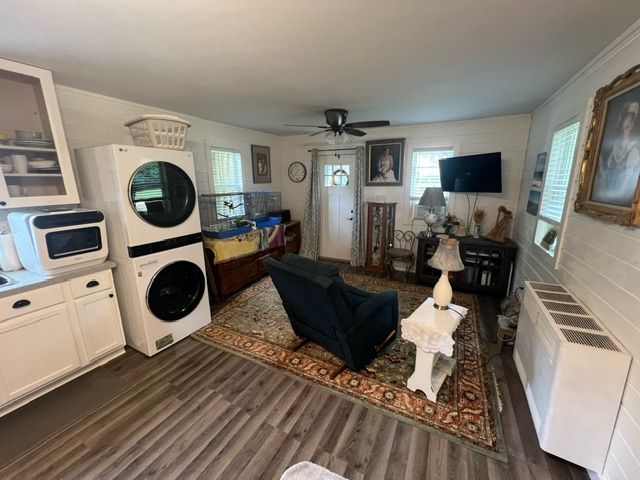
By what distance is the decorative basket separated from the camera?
2.35 m

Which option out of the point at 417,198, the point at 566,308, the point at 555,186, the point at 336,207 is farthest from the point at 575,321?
the point at 336,207

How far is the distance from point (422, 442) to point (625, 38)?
2776 millimetres

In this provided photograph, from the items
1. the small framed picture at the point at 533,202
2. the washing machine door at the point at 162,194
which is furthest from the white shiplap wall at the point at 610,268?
the washing machine door at the point at 162,194

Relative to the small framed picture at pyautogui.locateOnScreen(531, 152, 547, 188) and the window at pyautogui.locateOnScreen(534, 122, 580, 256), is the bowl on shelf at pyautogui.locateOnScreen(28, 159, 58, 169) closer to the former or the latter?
the window at pyautogui.locateOnScreen(534, 122, 580, 256)

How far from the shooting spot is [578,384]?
142cm

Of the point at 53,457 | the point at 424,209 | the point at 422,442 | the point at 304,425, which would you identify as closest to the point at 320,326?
the point at 304,425

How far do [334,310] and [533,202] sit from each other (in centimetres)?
278

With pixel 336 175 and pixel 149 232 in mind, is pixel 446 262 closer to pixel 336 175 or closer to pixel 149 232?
pixel 149 232

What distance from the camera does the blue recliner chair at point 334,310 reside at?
1.88 m

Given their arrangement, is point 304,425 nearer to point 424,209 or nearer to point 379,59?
point 379,59

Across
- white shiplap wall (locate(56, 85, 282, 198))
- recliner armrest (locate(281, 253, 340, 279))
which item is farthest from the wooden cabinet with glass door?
recliner armrest (locate(281, 253, 340, 279))

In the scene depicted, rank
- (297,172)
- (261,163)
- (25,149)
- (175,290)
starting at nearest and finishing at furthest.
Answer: (25,149), (175,290), (261,163), (297,172)

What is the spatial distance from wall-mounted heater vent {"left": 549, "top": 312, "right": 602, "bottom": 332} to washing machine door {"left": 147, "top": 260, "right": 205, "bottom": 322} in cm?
302

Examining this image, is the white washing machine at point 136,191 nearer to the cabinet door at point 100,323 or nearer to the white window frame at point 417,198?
the cabinet door at point 100,323
